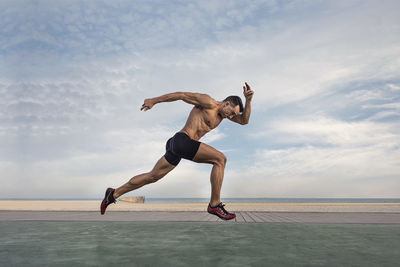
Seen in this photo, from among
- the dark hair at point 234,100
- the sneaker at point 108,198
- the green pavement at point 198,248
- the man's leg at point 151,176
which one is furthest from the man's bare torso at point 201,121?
the sneaker at point 108,198

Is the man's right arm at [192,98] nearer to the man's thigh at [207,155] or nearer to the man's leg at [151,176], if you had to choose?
the man's thigh at [207,155]

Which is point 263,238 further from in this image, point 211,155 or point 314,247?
point 211,155

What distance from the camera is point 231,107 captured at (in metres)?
5.33

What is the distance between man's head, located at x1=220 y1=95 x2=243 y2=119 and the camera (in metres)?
5.31

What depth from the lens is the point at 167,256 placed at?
344 centimetres

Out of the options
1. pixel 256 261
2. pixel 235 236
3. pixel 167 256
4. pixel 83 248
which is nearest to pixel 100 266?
pixel 167 256

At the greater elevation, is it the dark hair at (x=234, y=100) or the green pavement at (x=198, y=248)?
the dark hair at (x=234, y=100)

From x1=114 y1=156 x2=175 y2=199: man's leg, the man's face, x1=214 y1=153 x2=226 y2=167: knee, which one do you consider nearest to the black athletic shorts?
x1=114 y1=156 x2=175 y2=199: man's leg

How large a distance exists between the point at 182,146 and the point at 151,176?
801mm

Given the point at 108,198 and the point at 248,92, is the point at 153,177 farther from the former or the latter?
the point at 248,92

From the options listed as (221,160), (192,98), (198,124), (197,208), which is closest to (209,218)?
(221,160)

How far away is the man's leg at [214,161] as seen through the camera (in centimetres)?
514

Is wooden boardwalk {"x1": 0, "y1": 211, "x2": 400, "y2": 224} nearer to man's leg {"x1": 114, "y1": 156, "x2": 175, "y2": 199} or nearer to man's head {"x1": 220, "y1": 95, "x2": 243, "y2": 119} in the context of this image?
man's leg {"x1": 114, "y1": 156, "x2": 175, "y2": 199}

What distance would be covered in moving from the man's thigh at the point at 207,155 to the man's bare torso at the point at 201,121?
0.25m
